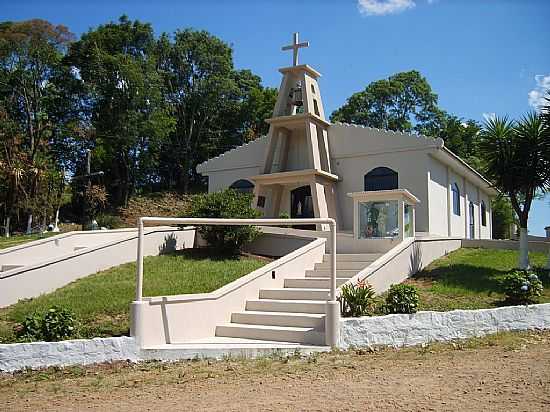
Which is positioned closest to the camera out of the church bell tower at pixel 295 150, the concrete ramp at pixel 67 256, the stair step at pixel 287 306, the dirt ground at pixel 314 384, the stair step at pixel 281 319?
the dirt ground at pixel 314 384

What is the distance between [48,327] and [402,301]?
20.8ft

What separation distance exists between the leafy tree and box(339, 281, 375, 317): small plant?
125ft

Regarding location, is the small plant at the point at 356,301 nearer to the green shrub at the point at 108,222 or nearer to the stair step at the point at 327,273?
the stair step at the point at 327,273

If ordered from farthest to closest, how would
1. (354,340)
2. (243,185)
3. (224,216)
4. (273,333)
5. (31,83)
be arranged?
(31,83) < (243,185) < (224,216) < (273,333) < (354,340)

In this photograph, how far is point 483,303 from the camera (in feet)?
39.3

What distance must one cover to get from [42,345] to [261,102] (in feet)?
123

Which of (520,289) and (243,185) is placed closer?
(520,289)

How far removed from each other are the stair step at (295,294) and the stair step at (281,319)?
2.85 ft

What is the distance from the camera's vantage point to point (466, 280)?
13797 mm

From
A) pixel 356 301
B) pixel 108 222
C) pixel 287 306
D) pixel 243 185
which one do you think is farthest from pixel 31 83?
pixel 356 301

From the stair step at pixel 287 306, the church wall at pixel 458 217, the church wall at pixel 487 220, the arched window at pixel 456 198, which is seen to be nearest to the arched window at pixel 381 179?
the church wall at pixel 458 217

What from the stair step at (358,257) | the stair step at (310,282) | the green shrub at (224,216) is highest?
the green shrub at (224,216)

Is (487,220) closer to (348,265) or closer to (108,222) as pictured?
(348,265)

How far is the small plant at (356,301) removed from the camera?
10711mm
